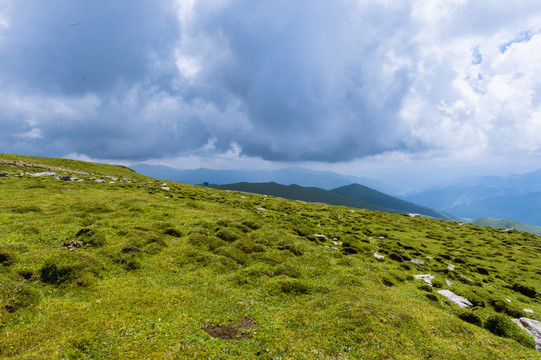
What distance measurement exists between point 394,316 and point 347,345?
4.51 m

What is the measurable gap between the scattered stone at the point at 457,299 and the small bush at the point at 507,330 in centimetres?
388

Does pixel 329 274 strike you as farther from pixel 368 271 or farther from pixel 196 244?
pixel 196 244

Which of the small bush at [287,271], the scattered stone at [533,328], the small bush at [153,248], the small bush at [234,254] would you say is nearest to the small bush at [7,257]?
the small bush at [153,248]

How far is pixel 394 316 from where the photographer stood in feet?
48.8

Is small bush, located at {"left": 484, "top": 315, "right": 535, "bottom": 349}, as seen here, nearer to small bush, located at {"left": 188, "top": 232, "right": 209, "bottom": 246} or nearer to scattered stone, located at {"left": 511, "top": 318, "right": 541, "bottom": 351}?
scattered stone, located at {"left": 511, "top": 318, "right": 541, "bottom": 351}

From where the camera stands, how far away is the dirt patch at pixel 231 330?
12812 millimetres

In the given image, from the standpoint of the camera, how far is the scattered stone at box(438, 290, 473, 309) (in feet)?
68.1


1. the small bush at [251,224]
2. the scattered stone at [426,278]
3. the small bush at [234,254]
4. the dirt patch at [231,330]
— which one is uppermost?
the small bush at [251,224]

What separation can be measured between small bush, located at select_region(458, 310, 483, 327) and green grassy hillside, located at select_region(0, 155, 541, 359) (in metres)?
0.08

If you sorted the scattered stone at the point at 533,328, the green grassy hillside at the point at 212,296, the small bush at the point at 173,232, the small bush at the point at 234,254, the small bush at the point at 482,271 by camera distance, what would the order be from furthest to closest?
the small bush at the point at 482,271 → the small bush at the point at 173,232 → the small bush at the point at 234,254 → the scattered stone at the point at 533,328 → the green grassy hillside at the point at 212,296

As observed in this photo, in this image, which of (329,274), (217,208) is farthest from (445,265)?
(217,208)

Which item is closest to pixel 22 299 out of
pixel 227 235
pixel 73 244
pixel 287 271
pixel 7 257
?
pixel 7 257

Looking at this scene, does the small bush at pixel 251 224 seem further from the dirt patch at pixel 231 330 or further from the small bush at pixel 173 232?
the dirt patch at pixel 231 330

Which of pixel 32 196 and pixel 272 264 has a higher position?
pixel 32 196
